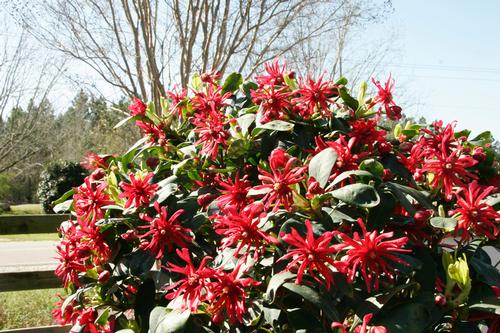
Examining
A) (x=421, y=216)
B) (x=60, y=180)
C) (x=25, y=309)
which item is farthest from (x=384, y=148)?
(x=60, y=180)

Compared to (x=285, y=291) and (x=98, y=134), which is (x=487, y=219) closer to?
(x=285, y=291)

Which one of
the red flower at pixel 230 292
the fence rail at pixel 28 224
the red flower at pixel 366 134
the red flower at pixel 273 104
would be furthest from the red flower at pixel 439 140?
the fence rail at pixel 28 224

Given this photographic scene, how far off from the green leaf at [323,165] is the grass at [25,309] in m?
3.78

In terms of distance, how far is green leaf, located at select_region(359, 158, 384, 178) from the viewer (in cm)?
130

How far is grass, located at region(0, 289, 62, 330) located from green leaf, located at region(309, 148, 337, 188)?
378 centimetres

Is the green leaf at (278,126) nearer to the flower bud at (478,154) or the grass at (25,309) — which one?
the flower bud at (478,154)

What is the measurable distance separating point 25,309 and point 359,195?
14.5 feet

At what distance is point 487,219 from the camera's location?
4.15 feet

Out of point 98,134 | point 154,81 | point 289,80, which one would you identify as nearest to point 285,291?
point 289,80

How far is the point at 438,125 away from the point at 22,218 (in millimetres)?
6294

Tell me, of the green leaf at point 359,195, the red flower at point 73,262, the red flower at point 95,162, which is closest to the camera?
the green leaf at point 359,195

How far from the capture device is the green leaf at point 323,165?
1267 mm

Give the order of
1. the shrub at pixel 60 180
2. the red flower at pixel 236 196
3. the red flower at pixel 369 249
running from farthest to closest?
the shrub at pixel 60 180 < the red flower at pixel 236 196 < the red flower at pixel 369 249

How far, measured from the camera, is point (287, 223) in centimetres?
121
